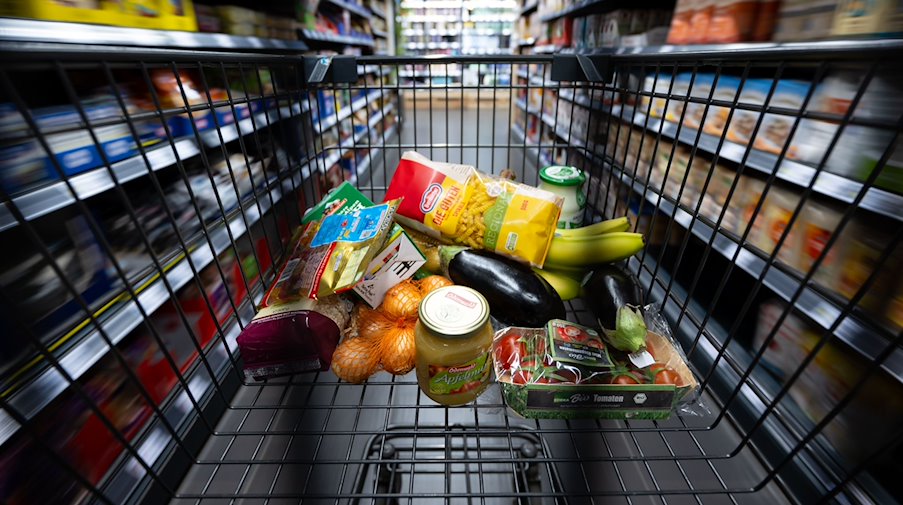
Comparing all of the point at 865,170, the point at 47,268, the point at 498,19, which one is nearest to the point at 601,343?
the point at 865,170

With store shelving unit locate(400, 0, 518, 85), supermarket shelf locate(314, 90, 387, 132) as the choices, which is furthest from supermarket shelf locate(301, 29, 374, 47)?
store shelving unit locate(400, 0, 518, 85)

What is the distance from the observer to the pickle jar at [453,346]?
74 centimetres

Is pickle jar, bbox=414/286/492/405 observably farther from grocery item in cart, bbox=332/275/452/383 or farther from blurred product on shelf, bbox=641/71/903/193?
blurred product on shelf, bbox=641/71/903/193

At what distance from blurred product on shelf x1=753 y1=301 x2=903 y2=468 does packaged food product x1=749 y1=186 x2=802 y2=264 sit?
6.9 inches

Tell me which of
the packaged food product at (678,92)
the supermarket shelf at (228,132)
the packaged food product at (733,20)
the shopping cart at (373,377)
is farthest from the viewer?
the packaged food product at (678,92)

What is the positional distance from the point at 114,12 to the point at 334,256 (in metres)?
0.98

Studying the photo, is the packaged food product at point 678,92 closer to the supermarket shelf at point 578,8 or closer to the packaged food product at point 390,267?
the supermarket shelf at point 578,8

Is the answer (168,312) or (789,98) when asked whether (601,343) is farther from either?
(168,312)

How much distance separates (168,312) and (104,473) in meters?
0.49

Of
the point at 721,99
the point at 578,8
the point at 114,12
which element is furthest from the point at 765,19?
the point at 114,12

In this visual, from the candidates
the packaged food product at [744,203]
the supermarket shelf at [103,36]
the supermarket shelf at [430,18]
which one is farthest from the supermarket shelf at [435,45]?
the packaged food product at [744,203]

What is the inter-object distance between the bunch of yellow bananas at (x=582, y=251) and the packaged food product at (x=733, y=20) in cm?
105

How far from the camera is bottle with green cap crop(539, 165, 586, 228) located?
127cm

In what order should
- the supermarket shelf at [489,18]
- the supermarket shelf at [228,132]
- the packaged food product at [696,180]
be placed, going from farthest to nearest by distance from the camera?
1. the supermarket shelf at [489,18]
2. the packaged food product at [696,180]
3. the supermarket shelf at [228,132]
